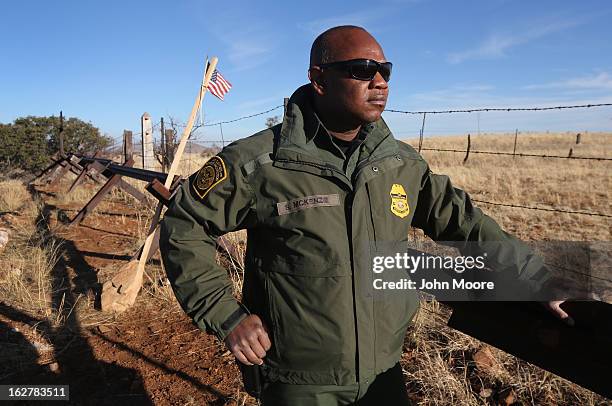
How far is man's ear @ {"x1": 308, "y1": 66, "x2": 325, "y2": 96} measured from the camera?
169 cm

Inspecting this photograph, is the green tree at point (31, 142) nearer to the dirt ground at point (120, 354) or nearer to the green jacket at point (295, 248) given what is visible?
the dirt ground at point (120, 354)

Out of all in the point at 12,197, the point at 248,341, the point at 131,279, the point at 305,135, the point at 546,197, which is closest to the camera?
the point at 248,341

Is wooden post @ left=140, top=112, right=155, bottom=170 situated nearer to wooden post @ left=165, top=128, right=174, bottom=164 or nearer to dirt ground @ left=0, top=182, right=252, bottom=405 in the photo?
wooden post @ left=165, top=128, right=174, bottom=164

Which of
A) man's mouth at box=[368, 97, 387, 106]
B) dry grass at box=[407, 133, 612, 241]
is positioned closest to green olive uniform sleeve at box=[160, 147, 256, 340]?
man's mouth at box=[368, 97, 387, 106]

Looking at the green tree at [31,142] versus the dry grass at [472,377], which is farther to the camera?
the green tree at [31,142]

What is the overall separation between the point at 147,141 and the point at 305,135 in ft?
32.3

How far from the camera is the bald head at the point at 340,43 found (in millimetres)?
1635

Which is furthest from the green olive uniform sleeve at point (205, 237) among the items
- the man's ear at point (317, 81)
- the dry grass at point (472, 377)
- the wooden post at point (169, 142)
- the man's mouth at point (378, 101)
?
the wooden post at point (169, 142)

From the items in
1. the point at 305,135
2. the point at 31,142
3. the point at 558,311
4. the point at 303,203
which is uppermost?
the point at 31,142

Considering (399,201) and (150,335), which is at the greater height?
(399,201)

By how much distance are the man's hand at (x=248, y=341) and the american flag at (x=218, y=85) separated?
3.79 metres

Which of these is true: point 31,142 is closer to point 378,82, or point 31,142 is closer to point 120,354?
point 120,354

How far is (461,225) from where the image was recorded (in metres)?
1.78

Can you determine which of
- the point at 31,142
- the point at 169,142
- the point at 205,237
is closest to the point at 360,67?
the point at 205,237
